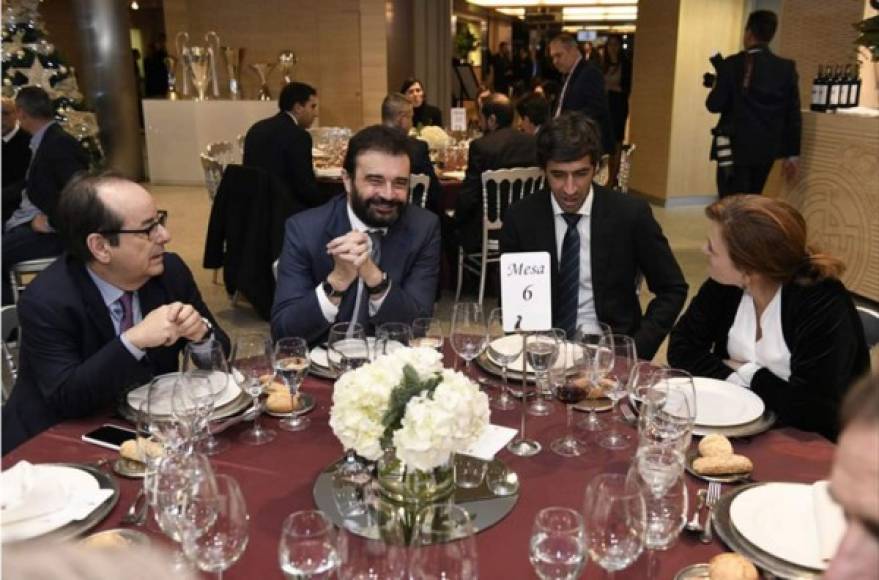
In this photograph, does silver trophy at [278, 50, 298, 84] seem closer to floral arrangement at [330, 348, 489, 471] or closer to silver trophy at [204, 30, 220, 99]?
silver trophy at [204, 30, 220, 99]

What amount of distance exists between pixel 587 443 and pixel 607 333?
0.31 metres

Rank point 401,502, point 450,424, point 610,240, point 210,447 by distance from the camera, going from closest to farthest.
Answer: point 450,424 < point 401,502 < point 210,447 < point 610,240

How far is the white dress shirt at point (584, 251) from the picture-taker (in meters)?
2.96

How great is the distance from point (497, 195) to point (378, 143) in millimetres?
2345

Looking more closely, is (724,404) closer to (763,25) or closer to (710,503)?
(710,503)

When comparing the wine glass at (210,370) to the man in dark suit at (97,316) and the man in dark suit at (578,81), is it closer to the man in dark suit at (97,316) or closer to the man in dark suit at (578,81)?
the man in dark suit at (97,316)

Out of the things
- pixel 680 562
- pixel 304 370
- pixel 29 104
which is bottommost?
pixel 680 562

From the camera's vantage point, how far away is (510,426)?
1.84 metres

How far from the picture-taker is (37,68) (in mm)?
7879

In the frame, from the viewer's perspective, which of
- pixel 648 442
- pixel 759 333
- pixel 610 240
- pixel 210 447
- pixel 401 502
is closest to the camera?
pixel 401 502

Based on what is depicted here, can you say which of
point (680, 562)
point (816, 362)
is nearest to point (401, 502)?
point (680, 562)

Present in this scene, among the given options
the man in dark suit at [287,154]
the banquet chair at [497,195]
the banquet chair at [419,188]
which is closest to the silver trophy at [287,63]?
the man in dark suit at [287,154]

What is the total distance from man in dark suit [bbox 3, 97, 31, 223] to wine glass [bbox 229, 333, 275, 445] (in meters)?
3.91

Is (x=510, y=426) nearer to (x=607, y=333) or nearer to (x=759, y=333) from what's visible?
(x=607, y=333)
